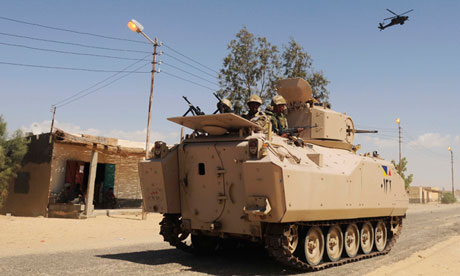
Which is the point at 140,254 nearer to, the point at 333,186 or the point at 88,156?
the point at 333,186

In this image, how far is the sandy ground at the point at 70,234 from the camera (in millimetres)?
11346

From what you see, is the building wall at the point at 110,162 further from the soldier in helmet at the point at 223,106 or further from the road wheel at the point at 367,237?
the road wheel at the point at 367,237

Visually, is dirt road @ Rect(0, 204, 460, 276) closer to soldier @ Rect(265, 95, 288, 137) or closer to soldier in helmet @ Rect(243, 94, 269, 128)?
soldier in helmet @ Rect(243, 94, 269, 128)

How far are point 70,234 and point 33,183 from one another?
6446 mm

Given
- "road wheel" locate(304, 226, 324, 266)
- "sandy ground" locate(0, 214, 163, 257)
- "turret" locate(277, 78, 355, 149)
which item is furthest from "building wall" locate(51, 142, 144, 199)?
"road wheel" locate(304, 226, 324, 266)

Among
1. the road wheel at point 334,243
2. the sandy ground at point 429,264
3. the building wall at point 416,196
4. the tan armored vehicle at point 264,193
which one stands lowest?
the sandy ground at point 429,264

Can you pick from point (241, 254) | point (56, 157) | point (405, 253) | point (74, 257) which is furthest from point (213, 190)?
point (56, 157)

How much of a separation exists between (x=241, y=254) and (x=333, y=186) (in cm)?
287

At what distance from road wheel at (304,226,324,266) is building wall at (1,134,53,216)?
14186 millimetres

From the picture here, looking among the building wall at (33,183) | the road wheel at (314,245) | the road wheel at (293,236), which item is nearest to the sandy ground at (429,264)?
the road wheel at (314,245)

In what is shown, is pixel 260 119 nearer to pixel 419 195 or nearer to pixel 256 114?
pixel 256 114

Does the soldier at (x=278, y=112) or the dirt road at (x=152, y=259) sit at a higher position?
the soldier at (x=278, y=112)

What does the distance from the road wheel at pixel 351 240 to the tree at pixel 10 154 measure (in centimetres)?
1585

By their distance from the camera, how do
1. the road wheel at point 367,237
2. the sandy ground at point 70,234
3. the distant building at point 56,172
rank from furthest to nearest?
the distant building at point 56,172, the sandy ground at point 70,234, the road wheel at point 367,237
